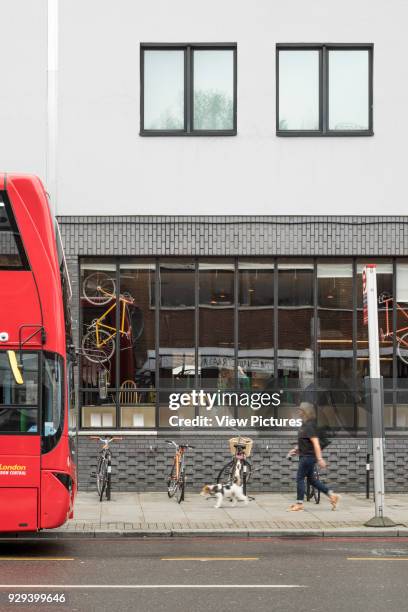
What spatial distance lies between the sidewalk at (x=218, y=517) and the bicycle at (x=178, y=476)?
16 cm

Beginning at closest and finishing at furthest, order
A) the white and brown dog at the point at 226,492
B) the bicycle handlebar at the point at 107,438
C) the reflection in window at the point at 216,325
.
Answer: the white and brown dog at the point at 226,492 < the bicycle handlebar at the point at 107,438 < the reflection in window at the point at 216,325

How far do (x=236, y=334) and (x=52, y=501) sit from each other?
8009 mm

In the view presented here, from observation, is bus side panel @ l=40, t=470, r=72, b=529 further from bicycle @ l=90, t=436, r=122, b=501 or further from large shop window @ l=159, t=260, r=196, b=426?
large shop window @ l=159, t=260, r=196, b=426

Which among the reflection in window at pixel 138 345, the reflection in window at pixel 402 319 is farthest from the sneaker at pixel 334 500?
the reflection in window at pixel 138 345

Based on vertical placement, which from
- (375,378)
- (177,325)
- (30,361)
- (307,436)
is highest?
(177,325)

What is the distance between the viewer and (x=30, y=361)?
13.3 metres

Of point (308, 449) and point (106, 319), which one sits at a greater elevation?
point (106, 319)

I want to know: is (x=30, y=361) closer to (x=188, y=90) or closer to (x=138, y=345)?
(x=138, y=345)

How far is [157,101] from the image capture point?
2067 centimetres

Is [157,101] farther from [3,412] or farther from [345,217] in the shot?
[3,412]

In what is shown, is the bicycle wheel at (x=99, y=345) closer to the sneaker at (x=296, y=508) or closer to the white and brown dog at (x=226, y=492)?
the white and brown dog at (x=226, y=492)

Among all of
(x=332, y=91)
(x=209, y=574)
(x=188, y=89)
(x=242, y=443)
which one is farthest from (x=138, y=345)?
(x=209, y=574)

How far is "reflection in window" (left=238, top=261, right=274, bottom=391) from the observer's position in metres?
20.5

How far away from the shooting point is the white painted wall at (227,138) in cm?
2056
